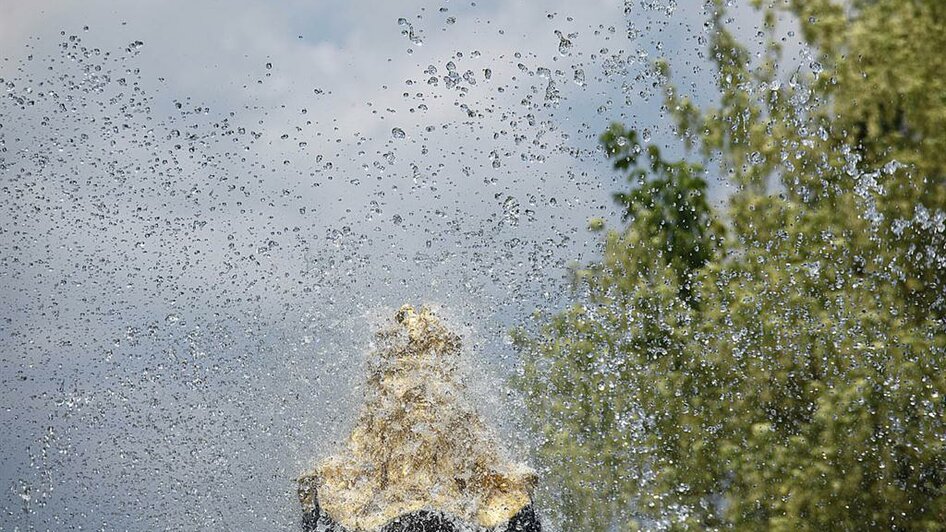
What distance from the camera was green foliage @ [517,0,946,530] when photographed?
9.34m

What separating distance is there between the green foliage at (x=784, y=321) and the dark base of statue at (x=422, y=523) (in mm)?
2437

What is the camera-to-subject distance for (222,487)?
10703mm

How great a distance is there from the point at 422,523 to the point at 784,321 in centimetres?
429

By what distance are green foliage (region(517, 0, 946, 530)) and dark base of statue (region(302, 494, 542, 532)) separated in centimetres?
244

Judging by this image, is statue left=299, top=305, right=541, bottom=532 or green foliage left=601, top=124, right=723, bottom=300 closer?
statue left=299, top=305, right=541, bottom=532

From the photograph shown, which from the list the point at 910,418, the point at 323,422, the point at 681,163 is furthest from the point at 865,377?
the point at 323,422

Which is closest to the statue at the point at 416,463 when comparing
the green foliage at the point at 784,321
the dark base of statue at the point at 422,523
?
the dark base of statue at the point at 422,523

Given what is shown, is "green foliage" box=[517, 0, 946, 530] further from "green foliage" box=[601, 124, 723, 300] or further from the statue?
the statue

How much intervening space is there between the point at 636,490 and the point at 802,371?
6.92 feet

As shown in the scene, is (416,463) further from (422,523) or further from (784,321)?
(784,321)

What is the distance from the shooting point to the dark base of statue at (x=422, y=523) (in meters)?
7.56

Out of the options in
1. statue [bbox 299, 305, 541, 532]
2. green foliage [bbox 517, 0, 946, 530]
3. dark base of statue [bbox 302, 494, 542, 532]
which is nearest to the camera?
dark base of statue [bbox 302, 494, 542, 532]

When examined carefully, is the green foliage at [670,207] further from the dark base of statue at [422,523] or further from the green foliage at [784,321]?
the dark base of statue at [422,523]

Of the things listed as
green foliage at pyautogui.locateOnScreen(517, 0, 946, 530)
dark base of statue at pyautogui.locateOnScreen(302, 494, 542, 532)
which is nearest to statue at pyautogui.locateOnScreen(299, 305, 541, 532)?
dark base of statue at pyautogui.locateOnScreen(302, 494, 542, 532)
